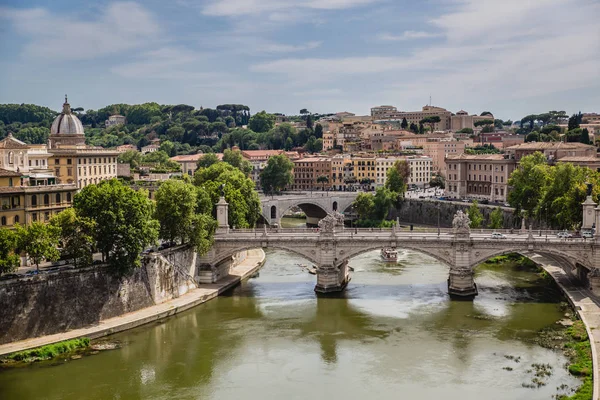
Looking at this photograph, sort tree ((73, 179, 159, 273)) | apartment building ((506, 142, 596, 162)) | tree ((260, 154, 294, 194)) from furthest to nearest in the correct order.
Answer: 1. tree ((260, 154, 294, 194))
2. apartment building ((506, 142, 596, 162))
3. tree ((73, 179, 159, 273))

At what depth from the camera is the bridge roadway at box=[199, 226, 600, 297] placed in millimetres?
39625

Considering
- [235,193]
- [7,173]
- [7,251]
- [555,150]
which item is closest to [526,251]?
[235,193]

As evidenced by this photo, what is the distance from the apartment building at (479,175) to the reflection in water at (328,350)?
3037 centimetres

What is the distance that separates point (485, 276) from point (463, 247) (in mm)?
6757

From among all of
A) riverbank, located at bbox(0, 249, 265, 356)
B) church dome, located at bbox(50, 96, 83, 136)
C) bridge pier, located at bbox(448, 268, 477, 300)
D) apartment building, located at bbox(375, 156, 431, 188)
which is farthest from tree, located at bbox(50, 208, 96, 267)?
apartment building, located at bbox(375, 156, 431, 188)

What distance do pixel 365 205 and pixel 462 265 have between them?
32.2 meters

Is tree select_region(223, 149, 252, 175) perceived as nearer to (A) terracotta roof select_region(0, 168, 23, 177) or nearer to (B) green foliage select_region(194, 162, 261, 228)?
(B) green foliage select_region(194, 162, 261, 228)

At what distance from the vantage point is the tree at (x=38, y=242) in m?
32.5

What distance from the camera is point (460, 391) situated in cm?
2725

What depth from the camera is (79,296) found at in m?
33.2

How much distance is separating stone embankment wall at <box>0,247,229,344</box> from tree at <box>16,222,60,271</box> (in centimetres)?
106

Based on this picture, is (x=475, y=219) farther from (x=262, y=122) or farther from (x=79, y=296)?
(x=262, y=122)

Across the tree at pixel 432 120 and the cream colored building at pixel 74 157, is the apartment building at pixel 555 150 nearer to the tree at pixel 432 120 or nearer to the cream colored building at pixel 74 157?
the cream colored building at pixel 74 157

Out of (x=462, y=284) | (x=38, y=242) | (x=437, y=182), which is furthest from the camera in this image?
(x=437, y=182)
